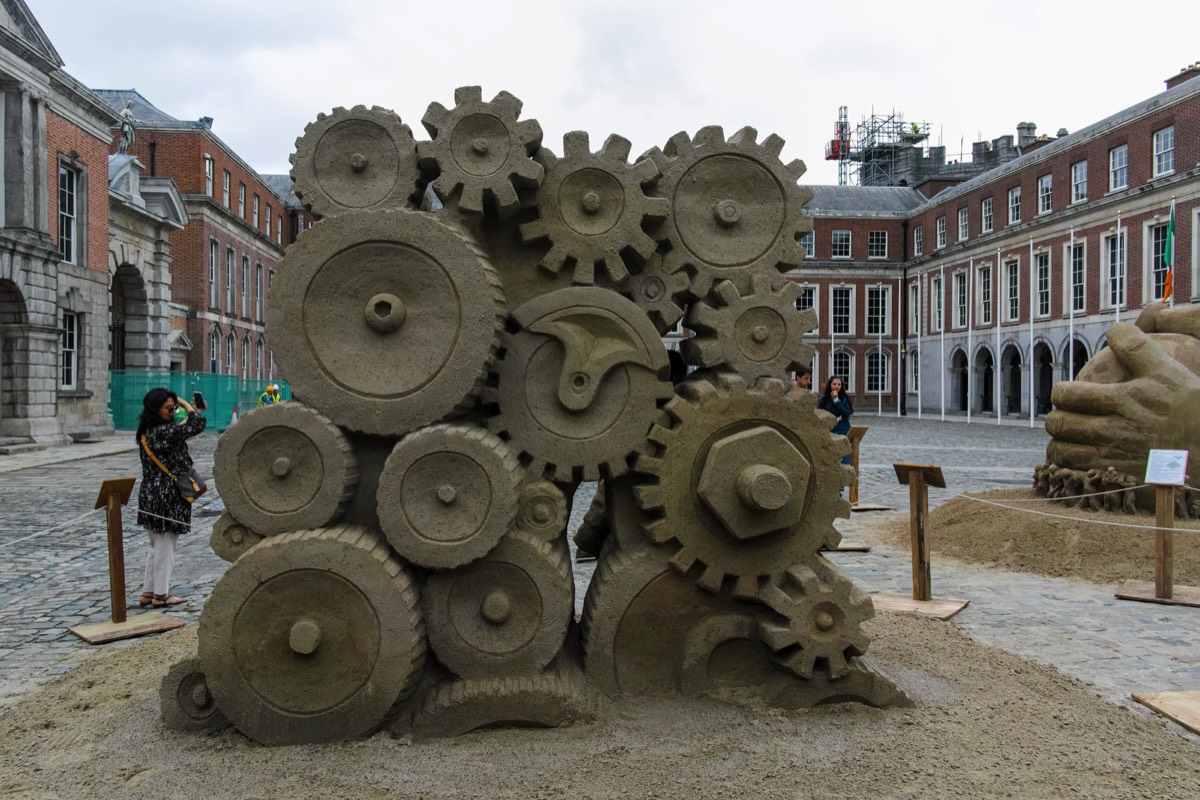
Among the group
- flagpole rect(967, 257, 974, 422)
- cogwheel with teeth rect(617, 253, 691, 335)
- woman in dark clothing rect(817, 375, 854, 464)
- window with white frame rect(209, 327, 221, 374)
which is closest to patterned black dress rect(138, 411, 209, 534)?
cogwheel with teeth rect(617, 253, 691, 335)

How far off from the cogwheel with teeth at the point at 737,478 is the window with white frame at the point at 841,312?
41566 mm

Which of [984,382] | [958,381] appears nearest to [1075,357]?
[984,382]

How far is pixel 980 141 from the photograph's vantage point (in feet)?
149

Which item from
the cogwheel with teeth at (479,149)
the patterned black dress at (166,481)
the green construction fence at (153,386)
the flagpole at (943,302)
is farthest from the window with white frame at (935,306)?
the cogwheel with teeth at (479,149)

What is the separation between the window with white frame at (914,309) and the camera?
43000 millimetres

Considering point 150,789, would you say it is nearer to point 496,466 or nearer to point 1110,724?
point 496,466

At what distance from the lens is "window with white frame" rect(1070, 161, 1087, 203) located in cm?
3116

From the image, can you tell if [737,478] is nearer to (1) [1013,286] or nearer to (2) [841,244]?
(1) [1013,286]

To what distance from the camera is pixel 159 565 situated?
22.0 feet

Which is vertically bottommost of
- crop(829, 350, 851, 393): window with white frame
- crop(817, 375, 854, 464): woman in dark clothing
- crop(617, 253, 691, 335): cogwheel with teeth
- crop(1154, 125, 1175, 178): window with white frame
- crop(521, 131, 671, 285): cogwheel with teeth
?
crop(817, 375, 854, 464): woman in dark clothing

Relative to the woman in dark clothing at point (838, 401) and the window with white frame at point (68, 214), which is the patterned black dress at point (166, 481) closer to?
the woman in dark clothing at point (838, 401)

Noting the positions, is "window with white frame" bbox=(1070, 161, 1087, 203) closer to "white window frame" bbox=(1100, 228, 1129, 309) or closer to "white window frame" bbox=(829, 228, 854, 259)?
"white window frame" bbox=(1100, 228, 1129, 309)

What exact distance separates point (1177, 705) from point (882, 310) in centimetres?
4216

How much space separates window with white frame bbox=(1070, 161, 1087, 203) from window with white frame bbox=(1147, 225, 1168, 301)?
3758 mm
